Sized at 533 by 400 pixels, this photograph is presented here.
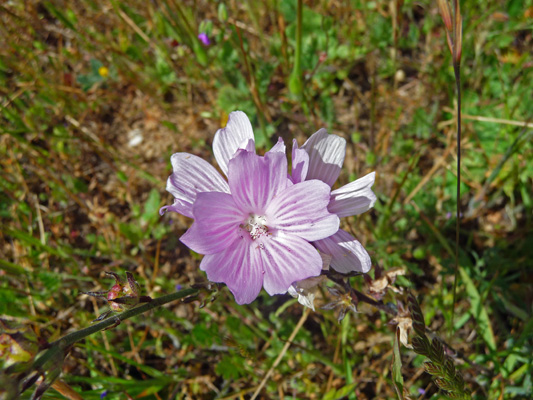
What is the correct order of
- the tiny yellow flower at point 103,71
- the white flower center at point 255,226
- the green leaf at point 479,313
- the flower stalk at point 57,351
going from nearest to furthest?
the flower stalk at point 57,351 → the white flower center at point 255,226 → the green leaf at point 479,313 → the tiny yellow flower at point 103,71

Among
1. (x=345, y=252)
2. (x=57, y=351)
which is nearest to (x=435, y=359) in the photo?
(x=345, y=252)

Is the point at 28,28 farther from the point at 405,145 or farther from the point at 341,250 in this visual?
the point at 341,250

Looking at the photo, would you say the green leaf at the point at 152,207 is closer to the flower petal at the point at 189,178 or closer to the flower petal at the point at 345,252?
the flower petal at the point at 189,178

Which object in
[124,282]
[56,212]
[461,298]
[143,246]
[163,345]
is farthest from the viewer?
[56,212]

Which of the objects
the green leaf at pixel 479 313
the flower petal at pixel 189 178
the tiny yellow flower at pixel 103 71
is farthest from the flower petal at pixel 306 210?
the tiny yellow flower at pixel 103 71

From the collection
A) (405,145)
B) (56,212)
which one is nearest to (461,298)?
(405,145)

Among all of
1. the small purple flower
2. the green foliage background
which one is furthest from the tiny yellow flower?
the small purple flower
